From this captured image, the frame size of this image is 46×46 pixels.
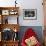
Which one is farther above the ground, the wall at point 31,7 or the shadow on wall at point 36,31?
the wall at point 31,7

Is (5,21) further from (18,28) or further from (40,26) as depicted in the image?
(40,26)

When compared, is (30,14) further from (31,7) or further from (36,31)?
(36,31)

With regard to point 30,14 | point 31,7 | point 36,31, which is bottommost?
point 36,31

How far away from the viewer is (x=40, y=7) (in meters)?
5.82

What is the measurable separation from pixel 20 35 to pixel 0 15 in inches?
Answer: 41.3

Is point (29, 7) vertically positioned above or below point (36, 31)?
above

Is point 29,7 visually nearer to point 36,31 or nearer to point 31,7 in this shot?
point 31,7

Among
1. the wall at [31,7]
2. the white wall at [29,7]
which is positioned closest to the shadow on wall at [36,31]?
the wall at [31,7]

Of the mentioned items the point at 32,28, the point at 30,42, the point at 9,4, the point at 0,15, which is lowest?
the point at 30,42

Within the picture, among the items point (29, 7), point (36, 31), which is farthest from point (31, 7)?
point (36, 31)

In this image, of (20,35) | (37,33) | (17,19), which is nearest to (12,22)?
(17,19)

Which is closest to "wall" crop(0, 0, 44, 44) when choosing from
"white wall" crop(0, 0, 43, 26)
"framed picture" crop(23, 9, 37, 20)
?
"white wall" crop(0, 0, 43, 26)

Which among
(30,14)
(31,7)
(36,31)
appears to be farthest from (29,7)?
(36,31)

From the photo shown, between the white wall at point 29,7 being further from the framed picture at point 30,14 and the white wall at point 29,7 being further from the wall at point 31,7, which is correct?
the framed picture at point 30,14
